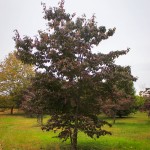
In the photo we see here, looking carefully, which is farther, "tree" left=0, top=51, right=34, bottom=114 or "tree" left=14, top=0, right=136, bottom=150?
"tree" left=0, top=51, right=34, bottom=114

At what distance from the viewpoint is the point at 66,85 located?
1400 centimetres

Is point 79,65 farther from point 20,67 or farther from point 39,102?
point 20,67

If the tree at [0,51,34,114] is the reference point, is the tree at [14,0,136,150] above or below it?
below

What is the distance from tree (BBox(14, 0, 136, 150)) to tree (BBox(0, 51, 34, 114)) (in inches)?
1758

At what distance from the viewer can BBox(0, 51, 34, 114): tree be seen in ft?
197

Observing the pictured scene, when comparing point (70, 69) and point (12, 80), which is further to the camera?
point (12, 80)

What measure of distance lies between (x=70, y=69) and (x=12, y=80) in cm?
4886

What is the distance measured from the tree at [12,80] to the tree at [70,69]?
Result: 147 ft

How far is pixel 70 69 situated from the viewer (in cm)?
1426

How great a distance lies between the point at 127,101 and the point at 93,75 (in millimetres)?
24608

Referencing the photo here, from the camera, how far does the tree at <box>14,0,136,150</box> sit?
14805 mm

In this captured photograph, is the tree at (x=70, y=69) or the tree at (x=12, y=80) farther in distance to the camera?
the tree at (x=12, y=80)

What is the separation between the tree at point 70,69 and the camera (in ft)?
48.6

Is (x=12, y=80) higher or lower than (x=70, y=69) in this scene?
higher
